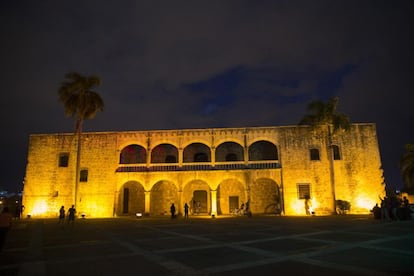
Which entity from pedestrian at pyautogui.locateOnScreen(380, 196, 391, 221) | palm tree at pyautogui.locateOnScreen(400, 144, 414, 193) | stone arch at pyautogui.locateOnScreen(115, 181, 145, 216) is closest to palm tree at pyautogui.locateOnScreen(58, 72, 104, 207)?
stone arch at pyautogui.locateOnScreen(115, 181, 145, 216)

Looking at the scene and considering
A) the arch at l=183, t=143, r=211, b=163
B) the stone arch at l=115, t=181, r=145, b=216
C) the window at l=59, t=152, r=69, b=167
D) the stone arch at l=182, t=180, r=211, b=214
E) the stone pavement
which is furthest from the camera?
the arch at l=183, t=143, r=211, b=163

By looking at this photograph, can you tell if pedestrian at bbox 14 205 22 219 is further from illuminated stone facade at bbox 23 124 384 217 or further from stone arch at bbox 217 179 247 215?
stone arch at bbox 217 179 247 215

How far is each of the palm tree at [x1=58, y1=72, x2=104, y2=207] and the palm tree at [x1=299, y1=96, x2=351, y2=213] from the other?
21.2m

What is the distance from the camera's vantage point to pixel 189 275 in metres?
5.89

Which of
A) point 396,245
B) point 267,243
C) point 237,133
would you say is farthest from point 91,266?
A: point 237,133

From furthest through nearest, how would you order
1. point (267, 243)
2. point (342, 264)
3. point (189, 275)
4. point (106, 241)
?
point (106, 241)
point (267, 243)
point (342, 264)
point (189, 275)

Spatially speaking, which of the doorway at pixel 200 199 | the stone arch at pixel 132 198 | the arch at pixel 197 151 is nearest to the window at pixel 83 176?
the stone arch at pixel 132 198

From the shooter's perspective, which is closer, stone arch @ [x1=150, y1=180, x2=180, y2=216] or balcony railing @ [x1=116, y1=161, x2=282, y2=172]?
balcony railing @ [x1=116, y1=161, x2=282, y2=172]

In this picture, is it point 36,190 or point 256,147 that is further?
point 256,147

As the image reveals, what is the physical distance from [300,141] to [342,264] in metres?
21.7

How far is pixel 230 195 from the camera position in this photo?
29.8 metres

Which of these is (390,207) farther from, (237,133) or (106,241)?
(106,241)

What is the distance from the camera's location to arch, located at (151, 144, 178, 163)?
31094 mm

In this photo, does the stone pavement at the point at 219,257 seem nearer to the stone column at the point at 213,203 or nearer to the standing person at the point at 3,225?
the standing person at the point at 3,225
